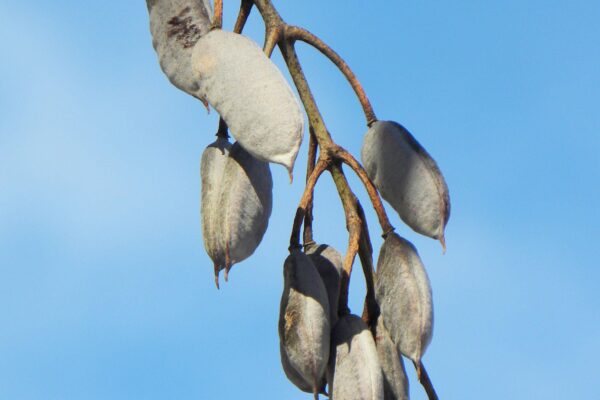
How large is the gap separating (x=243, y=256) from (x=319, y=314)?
4.4 inches

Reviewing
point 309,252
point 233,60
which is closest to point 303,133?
point 233,60

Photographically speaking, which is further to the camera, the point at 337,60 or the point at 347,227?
the point at 337,60

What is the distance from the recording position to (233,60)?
5.07ft

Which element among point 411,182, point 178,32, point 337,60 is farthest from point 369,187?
point 178,32

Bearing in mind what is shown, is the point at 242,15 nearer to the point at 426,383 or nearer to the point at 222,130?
the point at 222,130

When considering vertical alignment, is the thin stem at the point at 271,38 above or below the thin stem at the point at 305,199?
above

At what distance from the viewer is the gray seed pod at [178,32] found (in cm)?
168

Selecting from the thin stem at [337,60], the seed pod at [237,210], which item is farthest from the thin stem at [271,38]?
the seed pod at [237,210]

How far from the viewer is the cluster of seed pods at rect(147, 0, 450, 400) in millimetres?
1514

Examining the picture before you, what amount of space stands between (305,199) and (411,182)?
0.35 ft

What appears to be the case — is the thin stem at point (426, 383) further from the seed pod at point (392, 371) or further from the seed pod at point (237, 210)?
the seed pod at point (237, 210)

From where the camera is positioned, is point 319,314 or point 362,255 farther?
point 362,255

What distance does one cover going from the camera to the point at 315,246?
169 centimetres

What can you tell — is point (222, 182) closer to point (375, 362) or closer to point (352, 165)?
point (352, 165)
